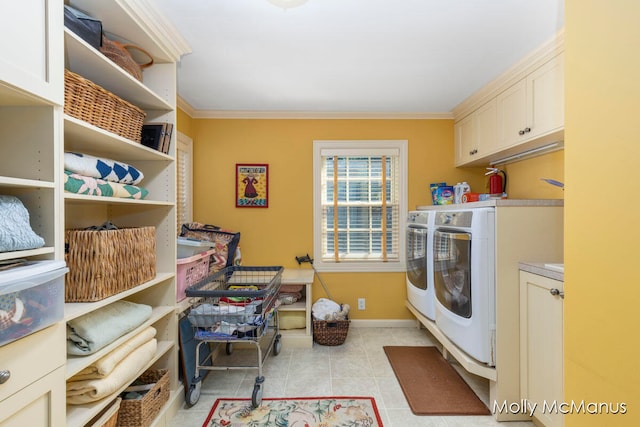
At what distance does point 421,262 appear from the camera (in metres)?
2.66

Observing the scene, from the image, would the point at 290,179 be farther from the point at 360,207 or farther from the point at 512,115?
the point at 512,115

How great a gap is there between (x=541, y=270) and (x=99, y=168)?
236cm

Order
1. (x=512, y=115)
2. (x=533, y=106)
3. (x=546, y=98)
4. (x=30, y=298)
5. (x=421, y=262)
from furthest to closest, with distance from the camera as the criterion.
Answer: (x=421, y=262), (x=512, y=115), (x=533, y=106), (x=546, y=98), (x=30, y=298)

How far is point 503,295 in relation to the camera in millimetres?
1789

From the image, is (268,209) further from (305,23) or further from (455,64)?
(455,64)

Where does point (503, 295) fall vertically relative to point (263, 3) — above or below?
below

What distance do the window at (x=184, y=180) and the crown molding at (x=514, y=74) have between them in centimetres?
286

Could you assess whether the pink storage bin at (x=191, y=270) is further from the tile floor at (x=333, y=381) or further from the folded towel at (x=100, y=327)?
the tile floor at (x=333, y=381)

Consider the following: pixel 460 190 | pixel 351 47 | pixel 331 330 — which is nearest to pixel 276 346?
pixel 331 330

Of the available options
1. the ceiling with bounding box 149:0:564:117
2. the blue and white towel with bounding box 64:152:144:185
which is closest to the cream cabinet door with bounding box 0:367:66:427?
the blue and white towel with bounding box 64:152:144:185

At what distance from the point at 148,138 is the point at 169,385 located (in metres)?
1.59

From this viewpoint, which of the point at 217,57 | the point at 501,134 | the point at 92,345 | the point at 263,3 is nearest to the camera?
the point at 92,345

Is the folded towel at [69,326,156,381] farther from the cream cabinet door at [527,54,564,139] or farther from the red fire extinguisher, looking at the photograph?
the red fire extinguisher

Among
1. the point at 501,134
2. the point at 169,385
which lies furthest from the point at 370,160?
the point at 169,385
